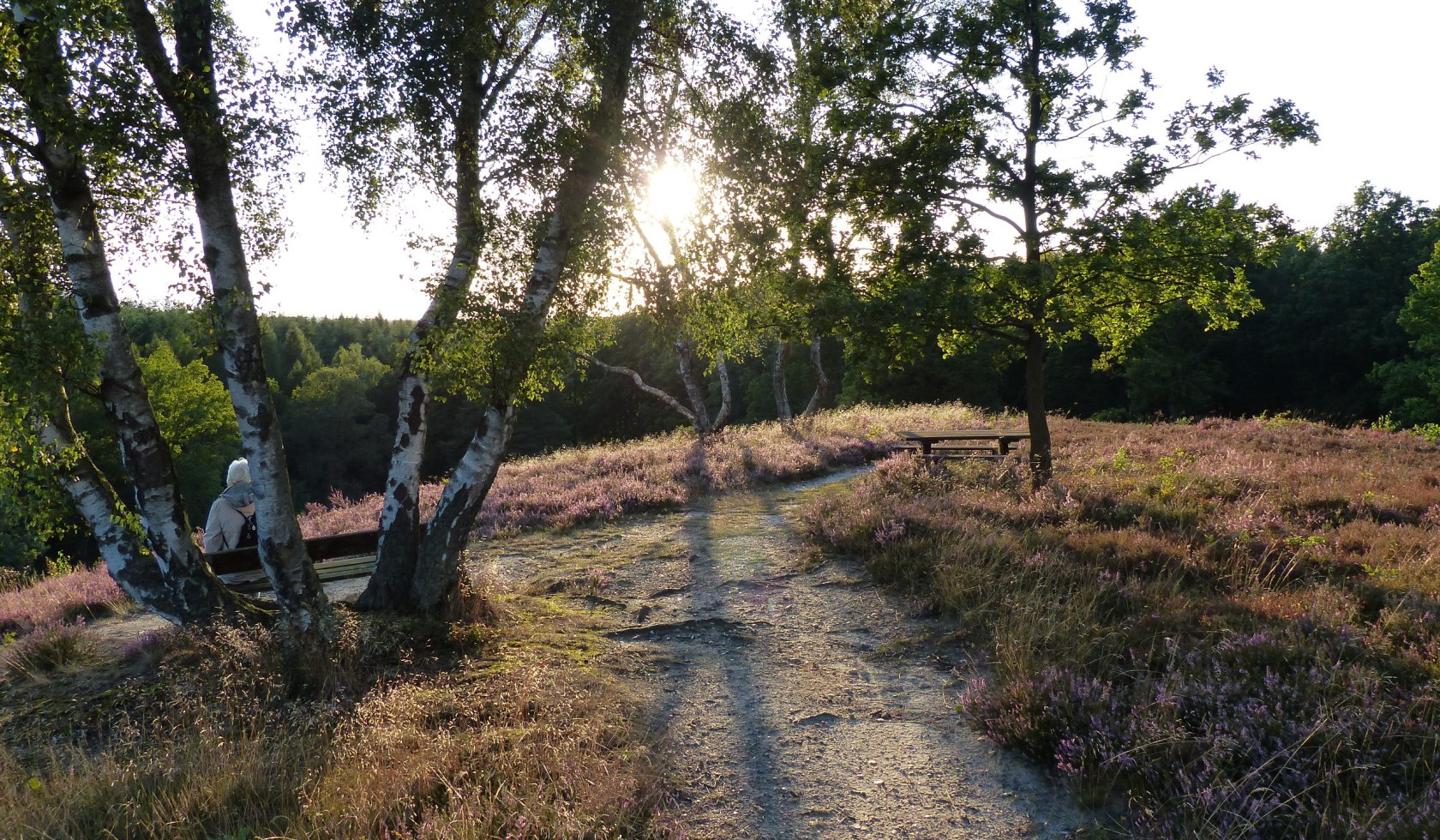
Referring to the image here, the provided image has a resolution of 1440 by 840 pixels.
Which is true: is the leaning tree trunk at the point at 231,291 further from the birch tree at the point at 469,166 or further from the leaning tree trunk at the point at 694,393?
the leaning tree trunk at the point at 694,393

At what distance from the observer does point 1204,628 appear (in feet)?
18.5

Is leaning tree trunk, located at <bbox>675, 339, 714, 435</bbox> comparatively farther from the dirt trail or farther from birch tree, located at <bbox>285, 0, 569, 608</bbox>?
birch tree, located at <bbox>285, 0, 569, 608</bbox>

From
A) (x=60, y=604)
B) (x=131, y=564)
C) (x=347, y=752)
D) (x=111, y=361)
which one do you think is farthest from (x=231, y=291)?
(x=60, y=604)

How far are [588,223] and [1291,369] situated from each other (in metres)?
58.2

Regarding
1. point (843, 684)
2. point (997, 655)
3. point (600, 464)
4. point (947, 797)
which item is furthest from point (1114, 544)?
point (600, 464)

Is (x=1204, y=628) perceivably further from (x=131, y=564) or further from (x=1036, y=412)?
(x=131, y=564)

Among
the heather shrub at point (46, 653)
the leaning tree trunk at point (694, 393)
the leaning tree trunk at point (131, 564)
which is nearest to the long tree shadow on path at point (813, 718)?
the leaning tree trunk at point (131, 564)

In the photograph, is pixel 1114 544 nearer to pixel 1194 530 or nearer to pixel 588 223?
pixel 1194 530

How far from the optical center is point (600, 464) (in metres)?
17.5

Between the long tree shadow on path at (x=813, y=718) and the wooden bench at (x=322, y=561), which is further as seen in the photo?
the wooden bench at (x=322, y=561)

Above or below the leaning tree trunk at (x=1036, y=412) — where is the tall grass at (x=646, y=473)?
below

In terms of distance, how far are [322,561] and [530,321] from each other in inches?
207

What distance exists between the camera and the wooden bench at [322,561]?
7.56 m

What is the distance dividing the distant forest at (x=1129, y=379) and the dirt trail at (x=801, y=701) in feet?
78.2
